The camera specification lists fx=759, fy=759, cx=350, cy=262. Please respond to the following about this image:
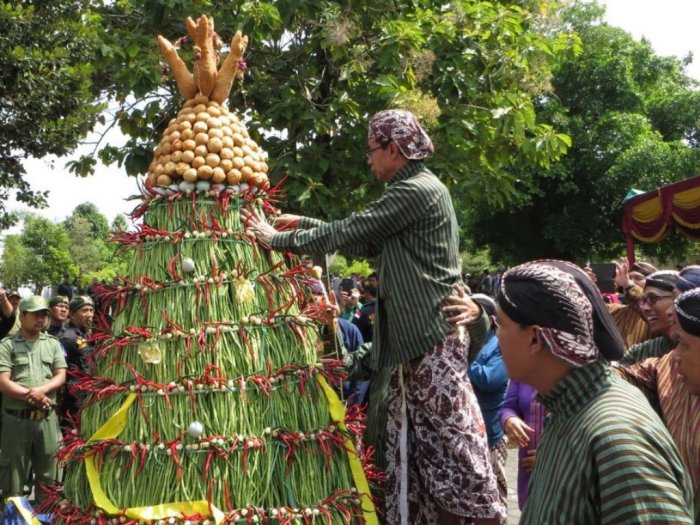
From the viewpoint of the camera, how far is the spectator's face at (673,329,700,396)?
2.53 m

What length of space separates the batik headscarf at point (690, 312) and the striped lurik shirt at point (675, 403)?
1.70 feet

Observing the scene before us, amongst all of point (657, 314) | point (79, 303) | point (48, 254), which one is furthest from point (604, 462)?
point (48, 254)

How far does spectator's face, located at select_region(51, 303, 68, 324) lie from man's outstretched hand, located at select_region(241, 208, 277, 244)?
17.9 feet

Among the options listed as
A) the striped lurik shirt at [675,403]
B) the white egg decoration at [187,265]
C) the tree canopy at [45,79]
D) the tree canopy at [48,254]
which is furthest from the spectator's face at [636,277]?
the tree canopy at [48,254]

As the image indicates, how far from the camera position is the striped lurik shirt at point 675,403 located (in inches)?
112

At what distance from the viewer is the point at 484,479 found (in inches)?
Answer: 129

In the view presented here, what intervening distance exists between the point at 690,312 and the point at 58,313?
7145 mm

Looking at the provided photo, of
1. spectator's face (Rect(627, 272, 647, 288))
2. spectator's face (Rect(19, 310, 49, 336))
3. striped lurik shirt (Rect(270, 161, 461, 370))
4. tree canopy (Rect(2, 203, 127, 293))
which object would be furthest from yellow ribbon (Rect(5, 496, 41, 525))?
tree canopy (Rect(2, 203, 127, 293))

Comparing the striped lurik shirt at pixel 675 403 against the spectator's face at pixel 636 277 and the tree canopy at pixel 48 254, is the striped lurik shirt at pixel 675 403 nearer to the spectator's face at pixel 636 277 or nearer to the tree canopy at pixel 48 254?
the spectator's face at pixel 636 277

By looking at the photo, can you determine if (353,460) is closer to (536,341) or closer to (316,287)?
(316,287)

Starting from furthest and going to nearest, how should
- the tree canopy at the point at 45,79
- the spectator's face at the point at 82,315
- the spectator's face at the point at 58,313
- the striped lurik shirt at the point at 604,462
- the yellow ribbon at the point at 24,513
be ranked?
the tree canopy at the point at 45,79
the spectator's face at the point at 58,313
the spectator's face at the point at 82,315
the yellow ribbon at the point at 24,513
the striped lurik shirt at the point at 604,462

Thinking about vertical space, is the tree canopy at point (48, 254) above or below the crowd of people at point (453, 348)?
above

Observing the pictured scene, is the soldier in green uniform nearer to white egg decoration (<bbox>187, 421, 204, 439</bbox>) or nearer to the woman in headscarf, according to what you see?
A: white egg decoration (<bbox>187, 421, 204, 439</bbox>)

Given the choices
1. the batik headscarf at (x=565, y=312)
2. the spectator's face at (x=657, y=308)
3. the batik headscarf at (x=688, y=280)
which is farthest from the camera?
the spectator's face at (x=657, y=308)
